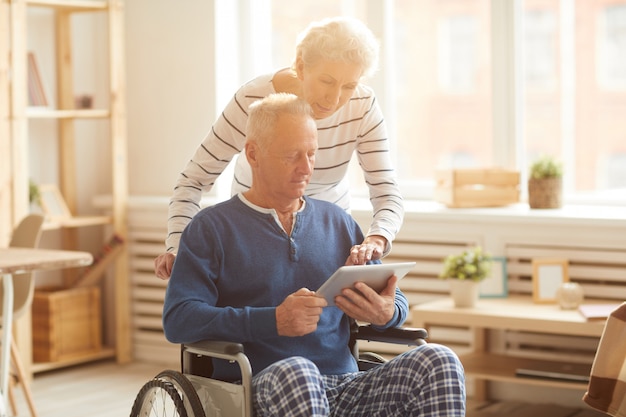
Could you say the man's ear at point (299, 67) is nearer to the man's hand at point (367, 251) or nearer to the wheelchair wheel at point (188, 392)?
the man's hand at point (367, 251)

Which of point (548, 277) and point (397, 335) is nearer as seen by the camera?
point (397, 335)

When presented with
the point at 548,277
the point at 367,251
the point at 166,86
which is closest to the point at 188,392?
the point at 367,251

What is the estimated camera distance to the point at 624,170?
392 inches

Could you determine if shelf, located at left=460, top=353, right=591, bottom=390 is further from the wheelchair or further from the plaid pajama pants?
the plaid pajama pants

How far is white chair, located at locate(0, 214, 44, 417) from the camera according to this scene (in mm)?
3809

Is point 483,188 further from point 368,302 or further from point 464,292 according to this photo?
point 368,302

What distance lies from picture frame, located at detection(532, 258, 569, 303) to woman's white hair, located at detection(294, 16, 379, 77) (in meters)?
1.69

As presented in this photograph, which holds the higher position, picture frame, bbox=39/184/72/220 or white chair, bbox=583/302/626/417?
picture frame, bbox=39/184/72/220

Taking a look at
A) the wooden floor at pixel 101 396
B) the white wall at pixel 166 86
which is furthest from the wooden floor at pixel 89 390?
the white wall at pixel 166 86

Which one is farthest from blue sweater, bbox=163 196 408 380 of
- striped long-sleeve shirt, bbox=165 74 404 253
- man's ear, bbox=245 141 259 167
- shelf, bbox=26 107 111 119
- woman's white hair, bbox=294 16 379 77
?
shelf, bbox=26 107 111 119

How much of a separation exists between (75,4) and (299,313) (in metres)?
3.01

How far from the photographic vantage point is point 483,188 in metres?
4.20

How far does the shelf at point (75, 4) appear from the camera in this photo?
469cm

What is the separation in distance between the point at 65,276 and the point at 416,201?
1.73 metres
